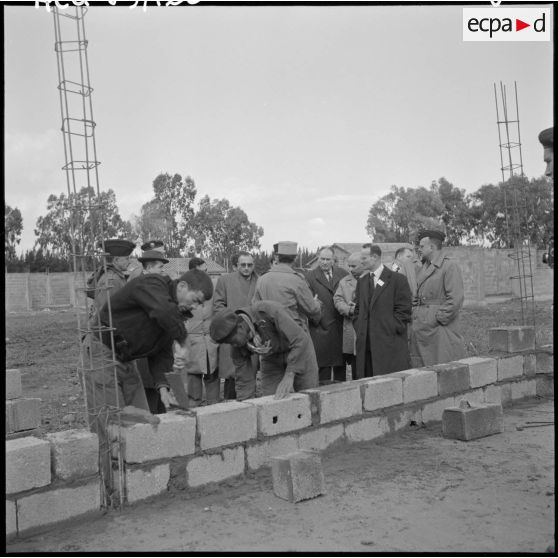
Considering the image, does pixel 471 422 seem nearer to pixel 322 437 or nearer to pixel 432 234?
pixel 322 437

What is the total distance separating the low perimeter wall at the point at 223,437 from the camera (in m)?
3.52

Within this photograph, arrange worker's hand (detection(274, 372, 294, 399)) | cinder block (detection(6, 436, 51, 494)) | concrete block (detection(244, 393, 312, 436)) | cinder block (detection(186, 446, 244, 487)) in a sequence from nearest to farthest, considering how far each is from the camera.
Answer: cinder block (detection(6, 436, 51, 494)), cinder block (detection(186, 446, 244, 487)), concrete block (detection(244, 393, 312, 436)), worker's hand (detection(274, 372, 294, 399))

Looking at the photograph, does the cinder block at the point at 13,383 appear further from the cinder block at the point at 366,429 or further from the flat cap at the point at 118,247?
the cinder block at the point at 366,429

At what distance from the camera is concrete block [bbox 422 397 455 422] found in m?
5.90

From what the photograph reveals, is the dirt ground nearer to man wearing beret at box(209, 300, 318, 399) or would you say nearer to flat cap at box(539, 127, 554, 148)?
man wearing beret at box(209, 300, 318, 399)

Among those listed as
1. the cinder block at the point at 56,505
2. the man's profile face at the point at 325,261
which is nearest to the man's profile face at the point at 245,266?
the man's profile face at the point at 325,261

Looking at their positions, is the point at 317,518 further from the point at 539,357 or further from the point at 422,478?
the point at 539,357

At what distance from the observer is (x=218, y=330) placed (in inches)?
176

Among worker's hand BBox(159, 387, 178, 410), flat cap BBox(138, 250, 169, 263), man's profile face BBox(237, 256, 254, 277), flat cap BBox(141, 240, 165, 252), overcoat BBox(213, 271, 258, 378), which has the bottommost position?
worker's hand BBox(159, 387, 178, 410)

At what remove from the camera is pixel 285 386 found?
481cm

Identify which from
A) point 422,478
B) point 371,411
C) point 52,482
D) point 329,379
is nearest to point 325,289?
point 329,379

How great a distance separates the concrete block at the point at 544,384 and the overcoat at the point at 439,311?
1.24 m

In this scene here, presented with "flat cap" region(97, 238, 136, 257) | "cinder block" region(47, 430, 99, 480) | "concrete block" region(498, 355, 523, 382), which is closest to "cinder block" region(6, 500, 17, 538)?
"cinder block" region(47, 430, 99, 480)

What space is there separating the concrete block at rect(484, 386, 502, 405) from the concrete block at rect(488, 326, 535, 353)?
614 mm
